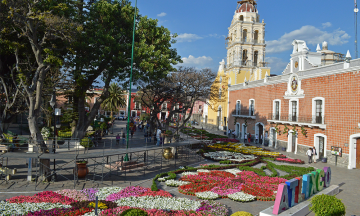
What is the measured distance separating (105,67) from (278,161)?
15.7 metres

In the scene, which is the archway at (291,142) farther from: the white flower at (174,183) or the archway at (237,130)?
the white flower at (174,183)

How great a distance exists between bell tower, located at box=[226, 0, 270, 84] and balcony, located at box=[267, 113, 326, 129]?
642 inches

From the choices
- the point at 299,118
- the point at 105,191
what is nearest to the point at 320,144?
the point at 299,118

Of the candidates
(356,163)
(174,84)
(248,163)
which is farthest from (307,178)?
(174,84)

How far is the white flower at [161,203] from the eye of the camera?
366 inches

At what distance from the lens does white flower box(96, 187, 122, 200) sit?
10227 millimetres

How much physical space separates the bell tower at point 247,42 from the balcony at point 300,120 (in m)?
16.3

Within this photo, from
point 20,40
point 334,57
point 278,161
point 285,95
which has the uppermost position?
point 334,57

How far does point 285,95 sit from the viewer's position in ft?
87.6

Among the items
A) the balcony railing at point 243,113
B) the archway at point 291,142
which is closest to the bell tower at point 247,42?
the balcony railing at point 243,113

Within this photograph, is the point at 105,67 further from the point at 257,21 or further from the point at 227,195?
the point at 257,21

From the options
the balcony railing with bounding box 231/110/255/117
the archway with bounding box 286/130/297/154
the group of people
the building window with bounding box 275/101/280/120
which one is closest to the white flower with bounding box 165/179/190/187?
the group of people

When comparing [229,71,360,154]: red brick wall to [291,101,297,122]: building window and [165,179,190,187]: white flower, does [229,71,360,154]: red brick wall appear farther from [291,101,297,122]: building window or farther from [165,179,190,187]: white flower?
[165,179,190,187]: white flower

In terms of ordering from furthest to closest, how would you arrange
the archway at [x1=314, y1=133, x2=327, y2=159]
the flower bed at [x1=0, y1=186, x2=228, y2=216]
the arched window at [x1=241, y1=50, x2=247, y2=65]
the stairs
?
the arched window at [x1=241, y1=50, x2=247, y2=65] → the archway at [x1=314, y1=133, x2=327, y2=159] → the stairs → the flower bed at [x1=0, y1=186, x2=228, y2=216]
